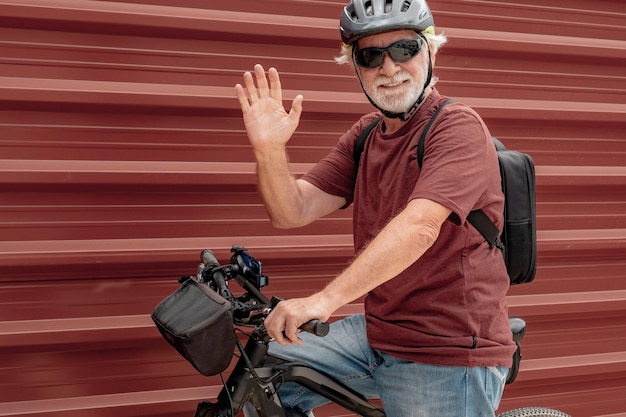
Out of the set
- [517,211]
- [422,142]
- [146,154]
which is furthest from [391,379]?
[146,154]

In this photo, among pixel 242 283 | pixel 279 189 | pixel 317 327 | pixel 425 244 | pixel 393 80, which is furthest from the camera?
pixel 279 189

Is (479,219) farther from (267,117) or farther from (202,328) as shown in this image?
(202,328)

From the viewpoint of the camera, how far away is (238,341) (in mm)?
2418

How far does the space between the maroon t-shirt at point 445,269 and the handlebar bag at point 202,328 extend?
0.69 meters

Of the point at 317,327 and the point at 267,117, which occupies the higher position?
the point at 267,117

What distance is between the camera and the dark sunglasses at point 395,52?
262cm

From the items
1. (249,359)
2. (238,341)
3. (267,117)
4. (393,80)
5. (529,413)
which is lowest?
(529,413)

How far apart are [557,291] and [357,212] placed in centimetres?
193

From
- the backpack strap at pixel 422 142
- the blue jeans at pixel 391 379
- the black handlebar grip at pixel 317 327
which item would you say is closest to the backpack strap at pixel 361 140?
the backpack strap at pixel 422 142

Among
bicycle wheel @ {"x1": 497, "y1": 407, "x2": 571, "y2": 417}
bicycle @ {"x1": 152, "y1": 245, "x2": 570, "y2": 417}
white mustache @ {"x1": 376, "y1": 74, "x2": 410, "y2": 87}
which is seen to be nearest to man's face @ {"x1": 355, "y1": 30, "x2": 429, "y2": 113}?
white mustache @ {"x1": 376, "y1": 74, "x2": 410, "y2": 87}

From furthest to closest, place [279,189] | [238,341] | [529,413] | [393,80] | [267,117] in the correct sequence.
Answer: [529,413] < [279,189] < [267,117] < [393,80] < [238,341]

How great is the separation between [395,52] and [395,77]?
89 mm

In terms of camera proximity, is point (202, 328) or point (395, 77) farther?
point (395, 77)

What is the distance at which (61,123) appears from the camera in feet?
10.9
